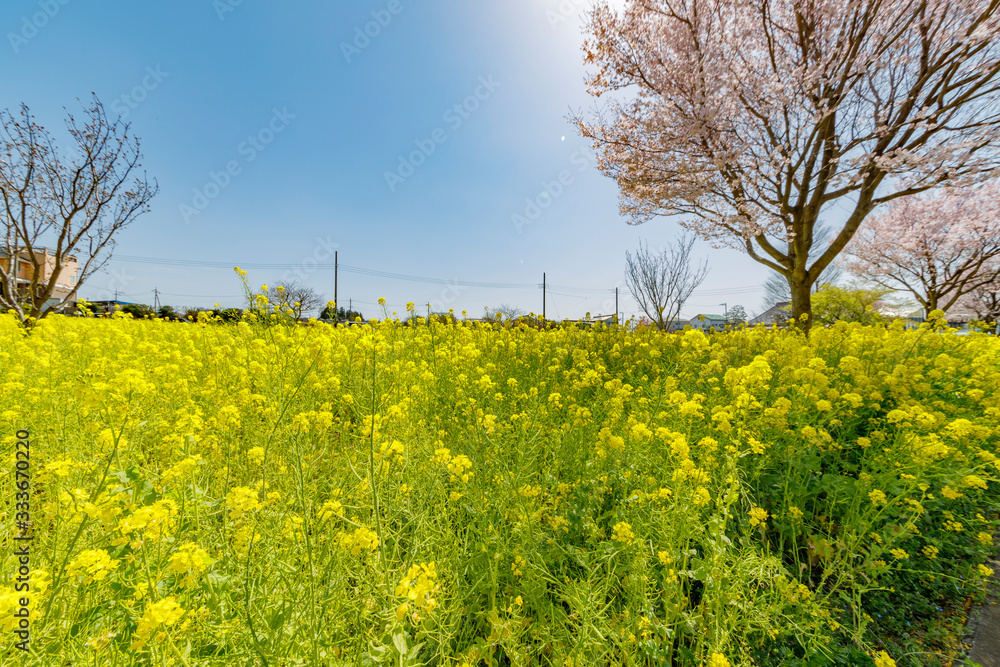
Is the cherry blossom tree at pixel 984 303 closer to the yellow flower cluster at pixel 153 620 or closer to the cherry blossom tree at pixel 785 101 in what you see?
the cherry blossom tree at pixel 785 101

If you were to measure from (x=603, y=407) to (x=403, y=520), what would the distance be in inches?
72.7

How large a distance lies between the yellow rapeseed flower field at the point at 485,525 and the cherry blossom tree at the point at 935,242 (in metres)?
15.2

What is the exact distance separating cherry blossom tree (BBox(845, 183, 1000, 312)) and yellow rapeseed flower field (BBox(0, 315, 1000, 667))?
15.2 metres

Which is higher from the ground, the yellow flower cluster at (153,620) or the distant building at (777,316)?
the distant building at (777,316)

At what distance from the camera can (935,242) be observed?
1316cm

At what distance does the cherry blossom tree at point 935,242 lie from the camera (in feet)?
38.4

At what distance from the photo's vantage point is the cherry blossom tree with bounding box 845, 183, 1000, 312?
11.7 m

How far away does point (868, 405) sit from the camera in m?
2.80

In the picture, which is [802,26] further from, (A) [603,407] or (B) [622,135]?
(A) [603,407]

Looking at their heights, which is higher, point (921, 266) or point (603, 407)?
point (921, 266)

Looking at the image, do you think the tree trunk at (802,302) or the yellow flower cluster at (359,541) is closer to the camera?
the yellow flower cluster at (359,541)

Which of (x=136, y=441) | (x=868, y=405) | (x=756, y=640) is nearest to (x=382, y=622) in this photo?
(x=756, y=640)

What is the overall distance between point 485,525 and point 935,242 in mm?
20797

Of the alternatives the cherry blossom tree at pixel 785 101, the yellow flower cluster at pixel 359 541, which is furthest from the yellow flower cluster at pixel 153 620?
the cherry blossom tree at pixel 785 101
